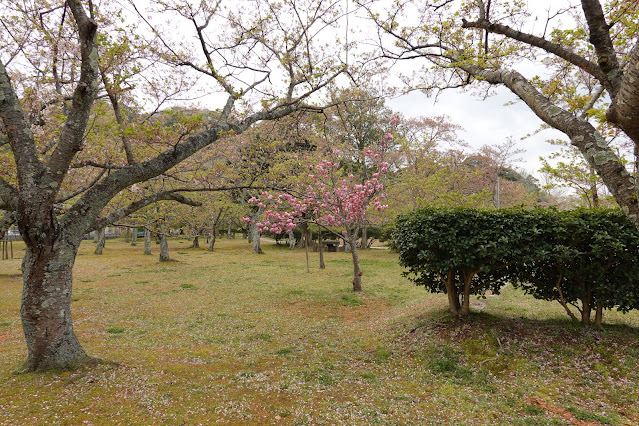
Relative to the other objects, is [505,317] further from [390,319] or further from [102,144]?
[102,144]

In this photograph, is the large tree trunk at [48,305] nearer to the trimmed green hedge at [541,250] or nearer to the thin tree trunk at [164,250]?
the trimmed green hedge at [541,250]

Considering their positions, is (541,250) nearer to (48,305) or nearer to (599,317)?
(599,317)

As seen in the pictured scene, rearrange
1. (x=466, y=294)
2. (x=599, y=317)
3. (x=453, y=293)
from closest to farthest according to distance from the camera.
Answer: (x=599, y=317) → (x=466, y=294) → (x=453, y=293)

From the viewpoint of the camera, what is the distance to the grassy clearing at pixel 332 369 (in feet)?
11.5

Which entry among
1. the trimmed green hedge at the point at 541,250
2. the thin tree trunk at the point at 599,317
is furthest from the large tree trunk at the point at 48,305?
the thin tree trunk at the point at 599,317

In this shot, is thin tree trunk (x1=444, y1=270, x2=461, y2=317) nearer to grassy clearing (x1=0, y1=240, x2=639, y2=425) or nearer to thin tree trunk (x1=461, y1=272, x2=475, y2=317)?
thin tree trunk (x1=461, y1=272, x2=475, y2=317)

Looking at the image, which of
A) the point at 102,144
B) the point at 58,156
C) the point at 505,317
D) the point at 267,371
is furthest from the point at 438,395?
the point at 102,144

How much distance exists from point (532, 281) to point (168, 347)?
6.74 metres

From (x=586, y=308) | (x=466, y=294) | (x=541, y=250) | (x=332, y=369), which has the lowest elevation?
(x=332, y=369)

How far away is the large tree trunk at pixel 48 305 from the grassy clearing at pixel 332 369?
251mm

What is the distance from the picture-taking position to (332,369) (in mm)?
→ 4891

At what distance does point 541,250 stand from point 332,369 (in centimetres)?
380

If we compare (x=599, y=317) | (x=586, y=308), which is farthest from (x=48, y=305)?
(x=599, y=317)

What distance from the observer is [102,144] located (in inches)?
264
